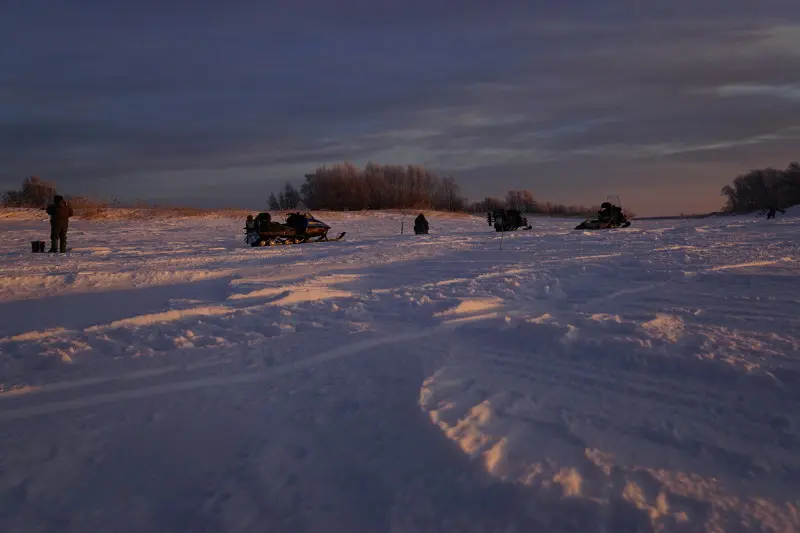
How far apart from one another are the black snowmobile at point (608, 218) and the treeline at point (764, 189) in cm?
4024

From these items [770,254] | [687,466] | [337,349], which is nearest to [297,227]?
[770,254]

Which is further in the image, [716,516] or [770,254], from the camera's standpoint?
[770,254]

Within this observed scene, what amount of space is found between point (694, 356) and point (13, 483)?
4.91 metres

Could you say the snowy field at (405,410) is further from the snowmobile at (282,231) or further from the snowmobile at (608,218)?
the snowmobile at (608,218)

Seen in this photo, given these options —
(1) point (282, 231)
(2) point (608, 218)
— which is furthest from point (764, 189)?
(1) point (282, 231)

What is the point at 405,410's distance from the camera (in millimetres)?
4066

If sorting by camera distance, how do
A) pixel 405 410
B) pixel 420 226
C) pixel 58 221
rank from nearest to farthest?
pixel 405 410, pixel 58 221, pixel 420 226

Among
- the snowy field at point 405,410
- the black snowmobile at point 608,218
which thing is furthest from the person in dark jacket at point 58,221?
the black snowmobile at point 608,218

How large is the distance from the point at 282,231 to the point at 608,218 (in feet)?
61.2

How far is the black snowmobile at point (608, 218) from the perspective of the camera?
98.6 ft

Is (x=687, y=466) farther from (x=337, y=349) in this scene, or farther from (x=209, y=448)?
(x=337, y=349)

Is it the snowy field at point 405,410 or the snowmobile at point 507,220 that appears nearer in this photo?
the snowy field at point 405,410

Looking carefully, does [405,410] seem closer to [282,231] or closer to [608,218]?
[282,231]

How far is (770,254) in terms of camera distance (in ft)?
39.7
